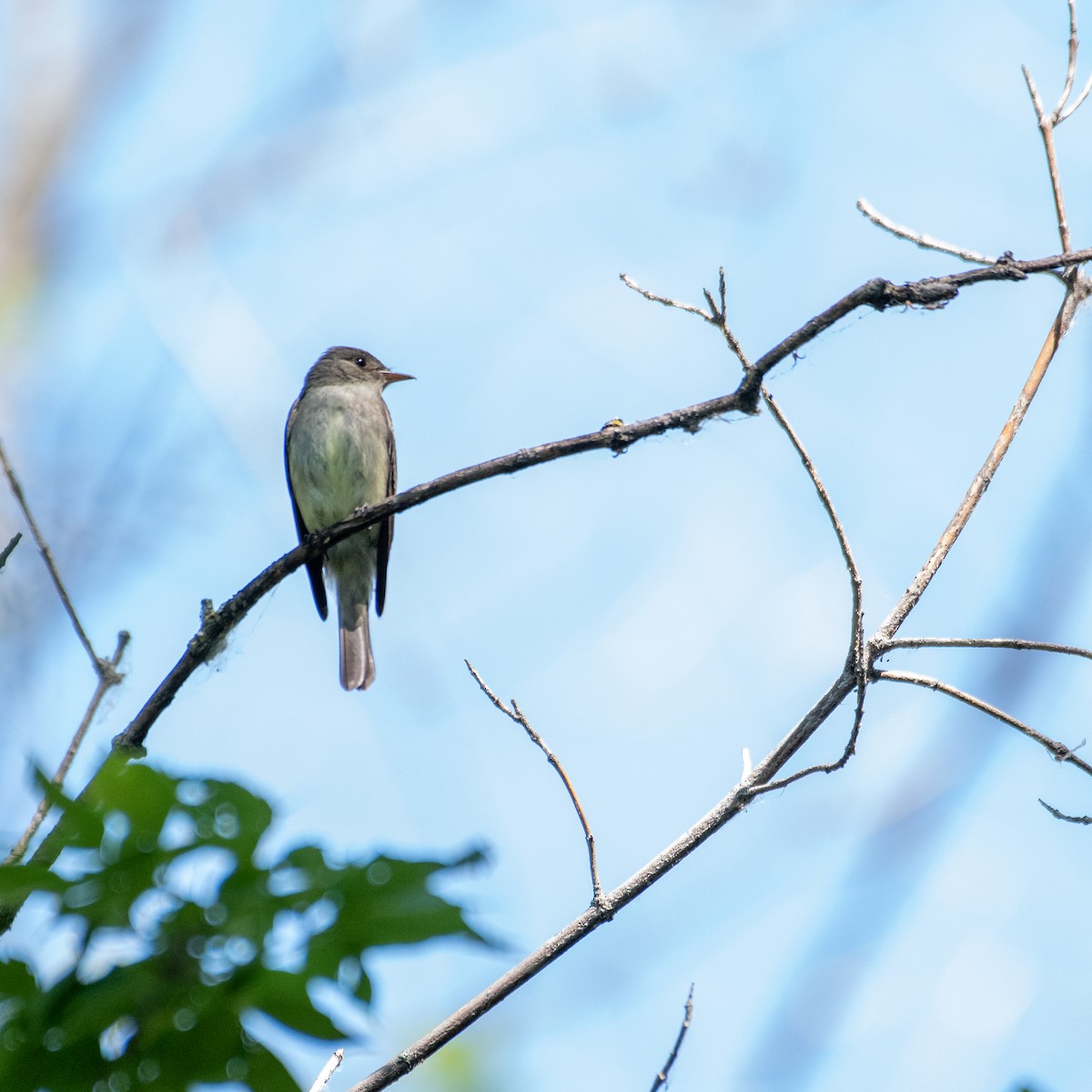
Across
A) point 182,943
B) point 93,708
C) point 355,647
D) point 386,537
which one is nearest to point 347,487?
point 386,537

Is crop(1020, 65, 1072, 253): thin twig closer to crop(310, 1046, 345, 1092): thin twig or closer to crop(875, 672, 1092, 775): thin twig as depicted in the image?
crop(875, 672, 1092, 775): thin twig

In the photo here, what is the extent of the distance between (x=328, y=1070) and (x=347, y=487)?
4934 mm

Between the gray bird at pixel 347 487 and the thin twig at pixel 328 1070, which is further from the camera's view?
the gray bird at pixel 347 487

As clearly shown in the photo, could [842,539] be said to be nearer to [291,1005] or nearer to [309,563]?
[291,1005]

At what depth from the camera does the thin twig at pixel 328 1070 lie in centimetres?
267

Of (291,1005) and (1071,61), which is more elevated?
(1071,61)

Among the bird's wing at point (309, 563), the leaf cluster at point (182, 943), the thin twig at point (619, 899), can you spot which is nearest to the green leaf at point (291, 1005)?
the leaf cluster at point (182, 943)

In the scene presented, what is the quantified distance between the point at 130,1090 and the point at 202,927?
0.17 meters

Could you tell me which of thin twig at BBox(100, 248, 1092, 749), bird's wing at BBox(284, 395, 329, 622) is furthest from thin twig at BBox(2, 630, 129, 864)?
bird's wing at BBox(284, 395, 329, 622)

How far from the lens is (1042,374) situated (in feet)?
9.73

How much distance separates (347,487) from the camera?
7.51m

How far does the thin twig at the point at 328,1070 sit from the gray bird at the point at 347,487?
4373 millimetres

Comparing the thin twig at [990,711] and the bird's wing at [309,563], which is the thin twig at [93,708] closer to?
the thin twig at [990,711]

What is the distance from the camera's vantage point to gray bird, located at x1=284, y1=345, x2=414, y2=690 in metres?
7.46
